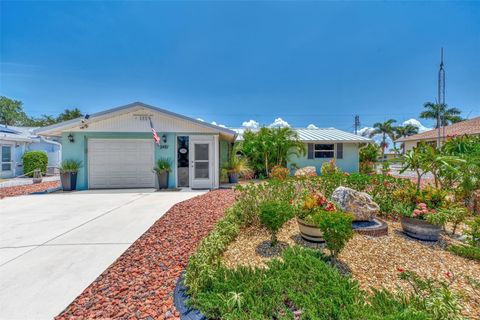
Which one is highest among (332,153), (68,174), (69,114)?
(69,114)

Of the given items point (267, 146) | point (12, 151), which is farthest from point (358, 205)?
point (12, 151)

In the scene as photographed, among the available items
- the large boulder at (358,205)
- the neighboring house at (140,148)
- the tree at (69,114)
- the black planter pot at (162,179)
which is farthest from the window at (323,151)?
the tree at (69,114)

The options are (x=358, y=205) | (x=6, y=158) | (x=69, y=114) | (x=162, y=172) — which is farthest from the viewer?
(x=69, y=114)

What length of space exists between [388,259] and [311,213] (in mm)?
1243

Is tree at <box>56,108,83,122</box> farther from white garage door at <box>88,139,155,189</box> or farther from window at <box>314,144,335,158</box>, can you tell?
window at <box>314,144,335,158</box>

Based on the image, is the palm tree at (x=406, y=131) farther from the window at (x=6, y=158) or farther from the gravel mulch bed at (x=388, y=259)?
the window at (x=6, y=158)

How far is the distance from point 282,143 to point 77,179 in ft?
34.8

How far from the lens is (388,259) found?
10.5 ft

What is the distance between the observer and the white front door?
389 inches

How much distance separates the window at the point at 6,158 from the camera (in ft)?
46.4

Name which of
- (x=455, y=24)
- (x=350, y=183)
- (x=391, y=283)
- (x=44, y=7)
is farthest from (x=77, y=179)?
(x=455, y=24)

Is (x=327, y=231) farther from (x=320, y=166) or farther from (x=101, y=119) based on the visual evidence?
(x=320, y=166)

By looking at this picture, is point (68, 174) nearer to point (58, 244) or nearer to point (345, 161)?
point (58, 244)

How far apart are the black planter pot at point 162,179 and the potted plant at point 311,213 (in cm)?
716
